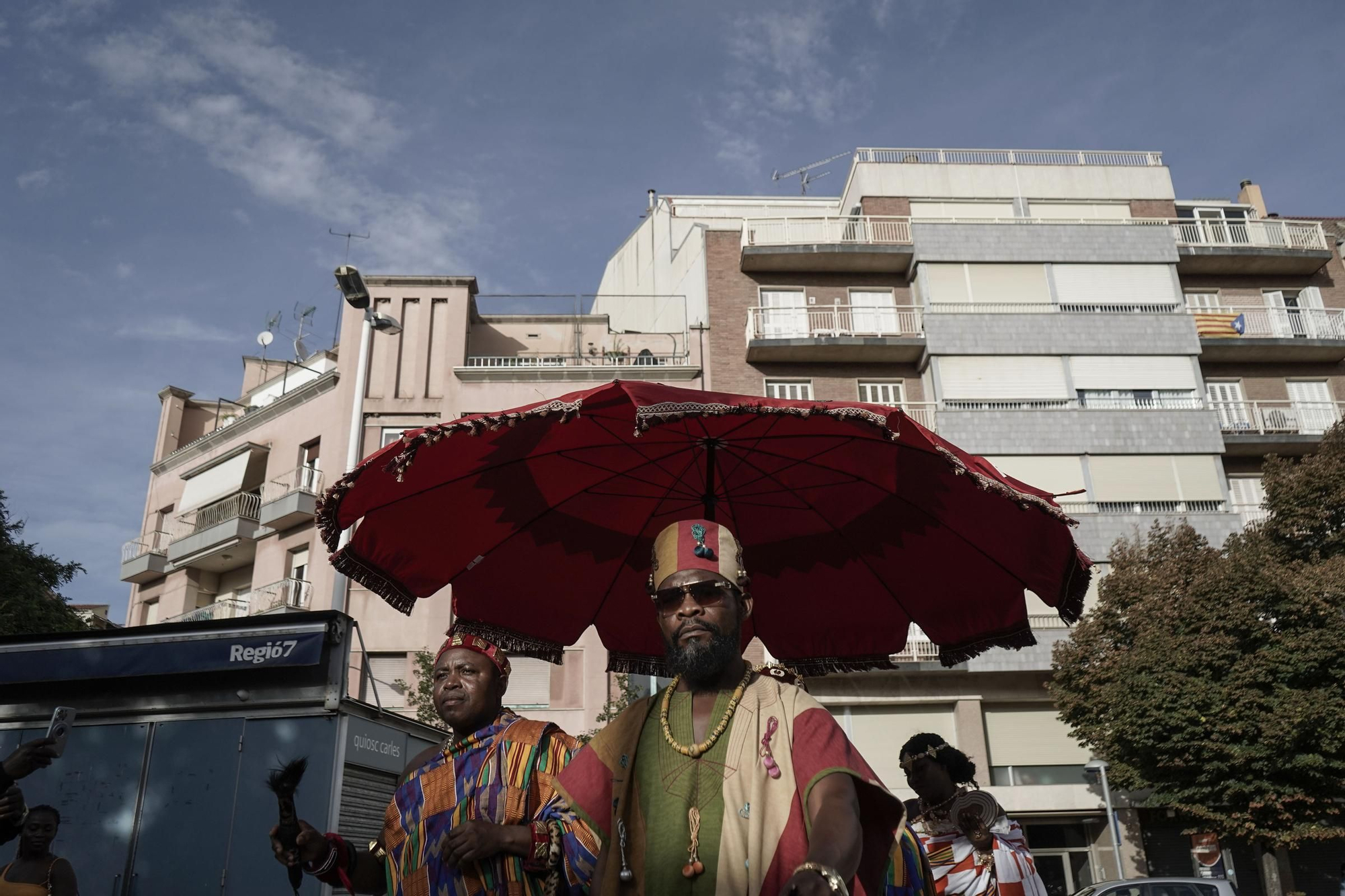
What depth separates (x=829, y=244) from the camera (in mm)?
29031

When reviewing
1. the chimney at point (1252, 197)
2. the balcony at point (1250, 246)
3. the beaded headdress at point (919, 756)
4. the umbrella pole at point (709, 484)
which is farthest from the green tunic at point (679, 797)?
the chimney at point (1252, 197)

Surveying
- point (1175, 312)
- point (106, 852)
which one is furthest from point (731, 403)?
point (1175, 312)

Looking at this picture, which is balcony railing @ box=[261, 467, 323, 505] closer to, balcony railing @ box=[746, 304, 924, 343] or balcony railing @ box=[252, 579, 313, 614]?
balcony railing @ box=[252, 579, 313, 614]

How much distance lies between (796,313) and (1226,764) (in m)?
15.0

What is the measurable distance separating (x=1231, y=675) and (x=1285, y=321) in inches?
578

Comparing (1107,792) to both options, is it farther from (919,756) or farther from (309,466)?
(309,466)

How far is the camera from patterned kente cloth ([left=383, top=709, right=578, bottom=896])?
12.6 feet

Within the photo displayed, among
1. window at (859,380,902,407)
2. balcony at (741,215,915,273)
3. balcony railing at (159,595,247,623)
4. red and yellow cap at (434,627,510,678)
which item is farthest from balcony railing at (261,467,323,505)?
red and yellow cap at (434,627,510,678)

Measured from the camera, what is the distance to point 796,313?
2888cm

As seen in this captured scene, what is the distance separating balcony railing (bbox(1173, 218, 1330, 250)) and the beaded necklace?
3118 cm

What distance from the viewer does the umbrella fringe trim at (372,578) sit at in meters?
4.72

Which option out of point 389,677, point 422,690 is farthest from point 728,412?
point 389,677

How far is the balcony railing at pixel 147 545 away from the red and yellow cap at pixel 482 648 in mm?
31548

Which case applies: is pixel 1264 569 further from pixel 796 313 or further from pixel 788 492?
pixel 788 492
